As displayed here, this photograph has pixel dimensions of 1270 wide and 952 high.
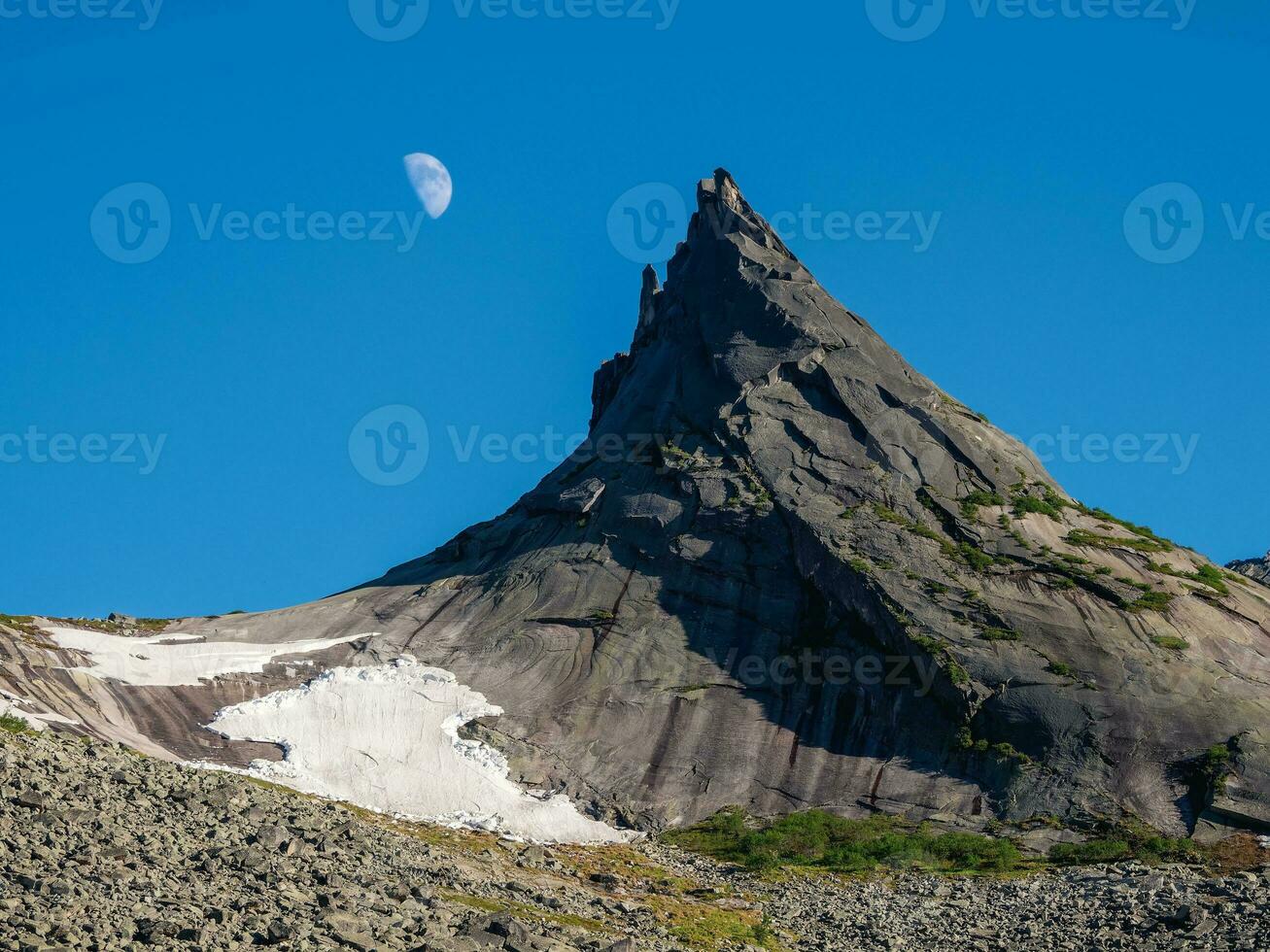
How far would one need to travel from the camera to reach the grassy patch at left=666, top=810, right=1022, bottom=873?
61906 millimetres

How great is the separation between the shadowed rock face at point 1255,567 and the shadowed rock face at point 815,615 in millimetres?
22731

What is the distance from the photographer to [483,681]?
77.7 meters

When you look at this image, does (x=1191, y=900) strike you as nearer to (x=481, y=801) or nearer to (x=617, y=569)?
(x=481, y=801)

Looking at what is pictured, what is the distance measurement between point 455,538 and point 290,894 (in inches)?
2219

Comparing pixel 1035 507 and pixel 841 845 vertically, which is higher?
pixel 1035 507

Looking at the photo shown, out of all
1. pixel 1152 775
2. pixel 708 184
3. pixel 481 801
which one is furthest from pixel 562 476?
pixel 1152 775

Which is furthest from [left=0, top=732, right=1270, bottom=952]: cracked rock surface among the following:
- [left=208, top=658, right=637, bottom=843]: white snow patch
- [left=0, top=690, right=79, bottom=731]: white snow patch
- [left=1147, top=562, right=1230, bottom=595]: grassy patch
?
[left=1147, top=562, right=1230, bottom=595]: grassy patch

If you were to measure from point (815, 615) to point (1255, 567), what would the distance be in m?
42.2

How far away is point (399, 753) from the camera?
227 ft

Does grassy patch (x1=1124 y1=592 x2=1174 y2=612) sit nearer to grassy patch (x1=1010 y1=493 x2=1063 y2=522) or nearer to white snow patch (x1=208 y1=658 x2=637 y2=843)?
grassy patch (x1=1010 y1=493 x2=1063 y2=522)

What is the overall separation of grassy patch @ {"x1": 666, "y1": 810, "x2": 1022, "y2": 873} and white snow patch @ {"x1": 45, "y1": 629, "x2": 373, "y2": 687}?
23250 mm

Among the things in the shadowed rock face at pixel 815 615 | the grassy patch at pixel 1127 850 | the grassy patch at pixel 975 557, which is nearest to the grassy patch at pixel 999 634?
the shadowed rock face at pixel 815 615

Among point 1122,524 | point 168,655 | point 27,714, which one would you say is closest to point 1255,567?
point 1122,524

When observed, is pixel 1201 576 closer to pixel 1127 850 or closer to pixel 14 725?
pixel 1127 850
